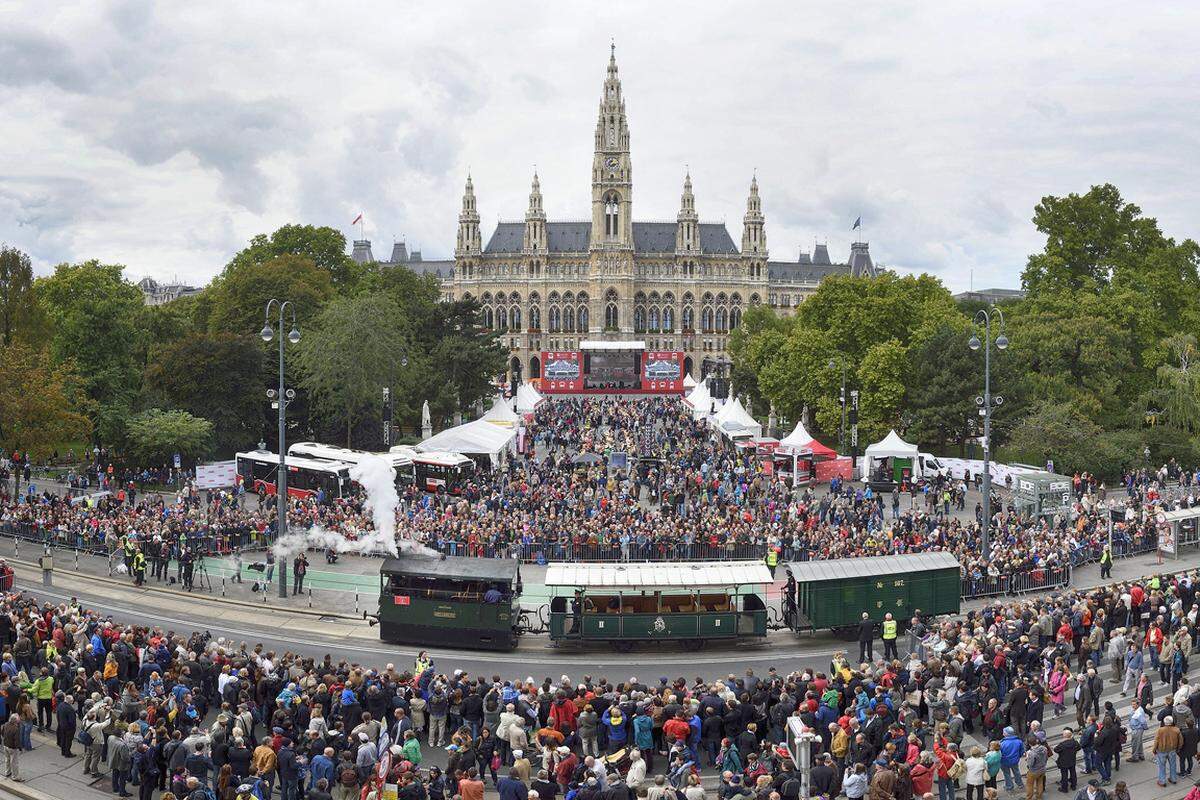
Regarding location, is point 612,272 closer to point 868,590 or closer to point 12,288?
point 12,288

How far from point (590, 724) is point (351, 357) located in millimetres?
38254

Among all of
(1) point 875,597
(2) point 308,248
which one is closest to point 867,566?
(1) point 875,597

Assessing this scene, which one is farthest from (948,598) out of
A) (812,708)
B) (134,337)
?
(134,337)

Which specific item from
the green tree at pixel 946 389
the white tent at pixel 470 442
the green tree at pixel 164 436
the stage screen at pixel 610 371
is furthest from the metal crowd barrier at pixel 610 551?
the stage screen at pixel 610 371

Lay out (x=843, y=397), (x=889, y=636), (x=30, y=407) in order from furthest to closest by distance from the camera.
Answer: (x=843, y=397) < (x=30, y=407) < (x=889, y=636)

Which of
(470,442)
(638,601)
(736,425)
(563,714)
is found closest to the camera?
(563,714)

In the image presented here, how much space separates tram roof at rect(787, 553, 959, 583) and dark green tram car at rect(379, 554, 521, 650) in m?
6.91

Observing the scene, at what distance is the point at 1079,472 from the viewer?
4516cm

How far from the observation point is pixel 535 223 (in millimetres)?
149625

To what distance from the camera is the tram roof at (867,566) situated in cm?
2341

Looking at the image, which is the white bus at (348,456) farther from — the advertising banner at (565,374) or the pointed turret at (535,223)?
the pointed turret at (535,223)

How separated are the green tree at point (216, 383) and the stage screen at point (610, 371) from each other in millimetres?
52791

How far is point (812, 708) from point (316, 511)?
2150 cm

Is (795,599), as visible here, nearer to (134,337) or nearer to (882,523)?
(882,523)
